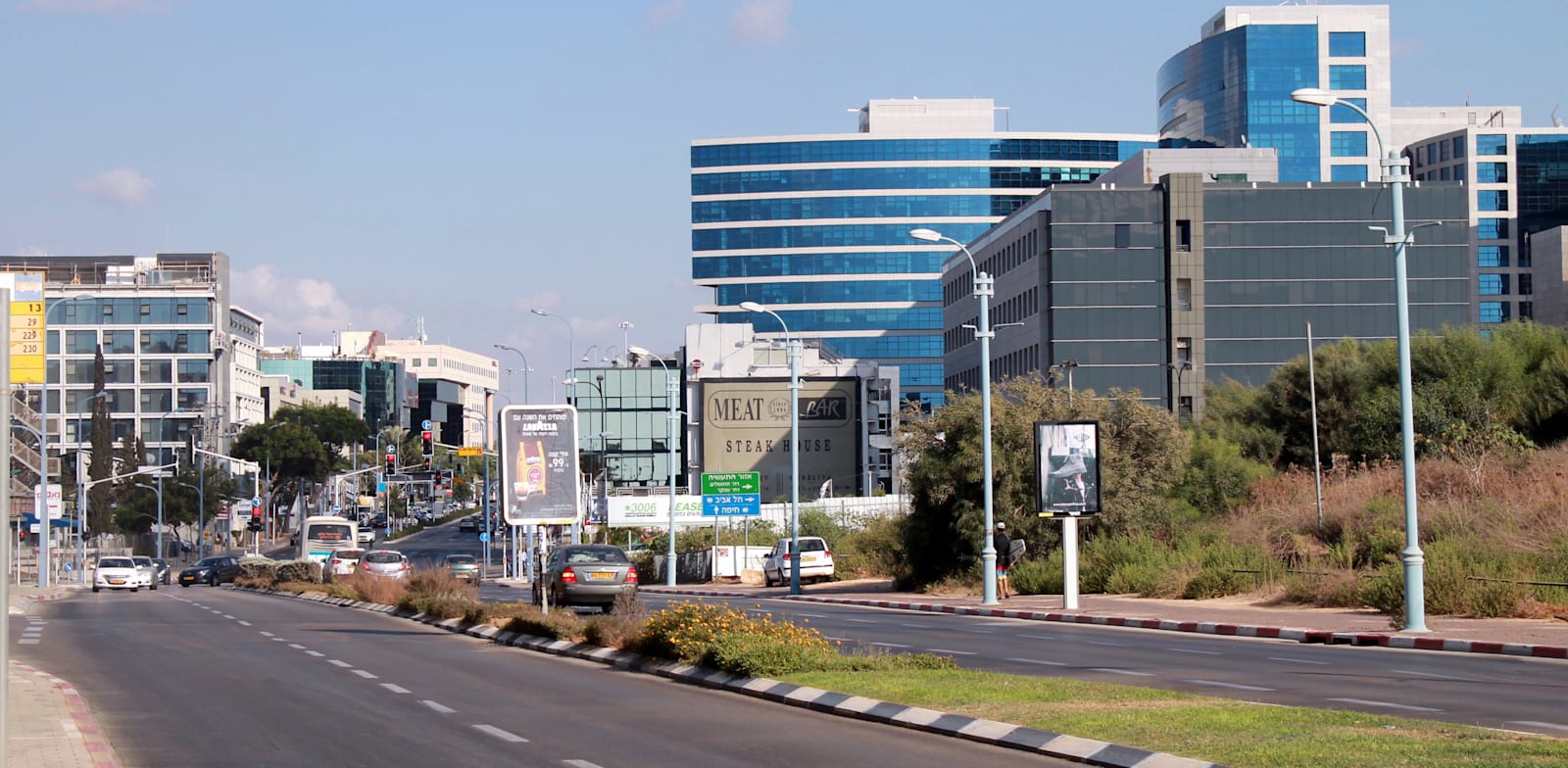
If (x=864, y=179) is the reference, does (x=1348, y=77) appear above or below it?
above

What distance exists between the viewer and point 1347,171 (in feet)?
489

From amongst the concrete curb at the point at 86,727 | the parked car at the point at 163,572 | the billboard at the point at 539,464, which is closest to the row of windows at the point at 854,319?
the parked car at the point at 163,572

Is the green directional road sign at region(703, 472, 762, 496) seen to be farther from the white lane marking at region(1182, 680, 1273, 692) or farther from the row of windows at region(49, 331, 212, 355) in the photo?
the row of windows at region(49, 331, 212, 355)

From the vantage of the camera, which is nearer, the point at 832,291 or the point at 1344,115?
the point at 832,291

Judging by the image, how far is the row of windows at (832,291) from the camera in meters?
133

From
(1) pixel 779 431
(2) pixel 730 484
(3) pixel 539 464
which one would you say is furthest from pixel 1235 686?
(1) pixel 779 431

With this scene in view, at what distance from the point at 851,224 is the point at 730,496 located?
224 ft

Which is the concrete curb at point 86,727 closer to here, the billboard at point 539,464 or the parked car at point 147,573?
the billboard at point 539,464

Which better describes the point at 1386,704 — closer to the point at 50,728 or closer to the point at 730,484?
the point at 50,728

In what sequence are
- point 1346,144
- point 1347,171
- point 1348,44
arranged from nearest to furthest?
point 1348,44
point 1346,144
point 1347,171

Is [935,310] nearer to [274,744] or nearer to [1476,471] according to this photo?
[1476,471]

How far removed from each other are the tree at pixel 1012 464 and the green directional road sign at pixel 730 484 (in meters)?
23.3

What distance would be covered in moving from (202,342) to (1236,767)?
13511 cm

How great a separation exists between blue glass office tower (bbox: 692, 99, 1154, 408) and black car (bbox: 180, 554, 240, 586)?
205 ft
